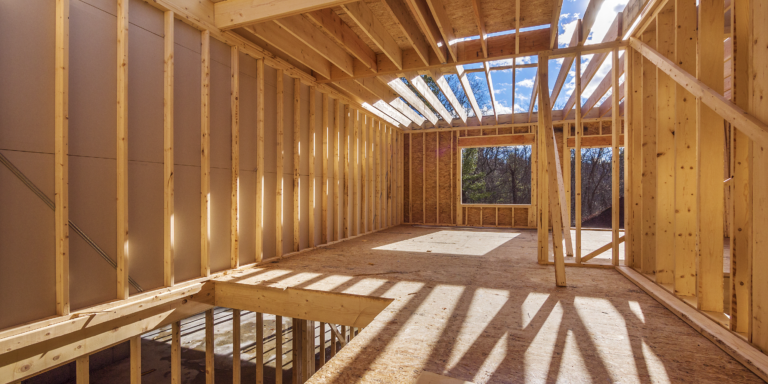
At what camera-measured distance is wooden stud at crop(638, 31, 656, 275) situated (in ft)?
11.3

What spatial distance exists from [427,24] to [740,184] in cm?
317

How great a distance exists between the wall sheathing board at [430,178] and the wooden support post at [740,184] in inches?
326

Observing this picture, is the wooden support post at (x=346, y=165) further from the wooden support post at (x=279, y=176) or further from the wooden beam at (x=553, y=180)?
the wooden beam at (x=553, y=180)

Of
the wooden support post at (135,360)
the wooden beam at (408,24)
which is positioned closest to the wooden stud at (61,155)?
the wooden support post at (135,360)

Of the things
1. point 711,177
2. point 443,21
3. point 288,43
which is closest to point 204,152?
point 288,43

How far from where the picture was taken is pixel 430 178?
10.4 m

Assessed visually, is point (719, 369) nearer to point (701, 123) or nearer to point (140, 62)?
point (701, 123)

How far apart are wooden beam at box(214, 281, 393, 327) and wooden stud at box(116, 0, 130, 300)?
92 cm

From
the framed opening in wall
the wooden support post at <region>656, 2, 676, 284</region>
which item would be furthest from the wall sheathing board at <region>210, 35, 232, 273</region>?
the framed opening in wall

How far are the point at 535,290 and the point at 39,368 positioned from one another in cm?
415

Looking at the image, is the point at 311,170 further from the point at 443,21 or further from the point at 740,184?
the point at 740,184

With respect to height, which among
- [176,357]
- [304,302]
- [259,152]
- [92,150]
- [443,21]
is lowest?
[176,357]

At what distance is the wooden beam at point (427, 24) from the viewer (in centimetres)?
338

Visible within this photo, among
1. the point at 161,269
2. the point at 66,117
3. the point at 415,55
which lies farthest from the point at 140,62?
the point at 415,55
